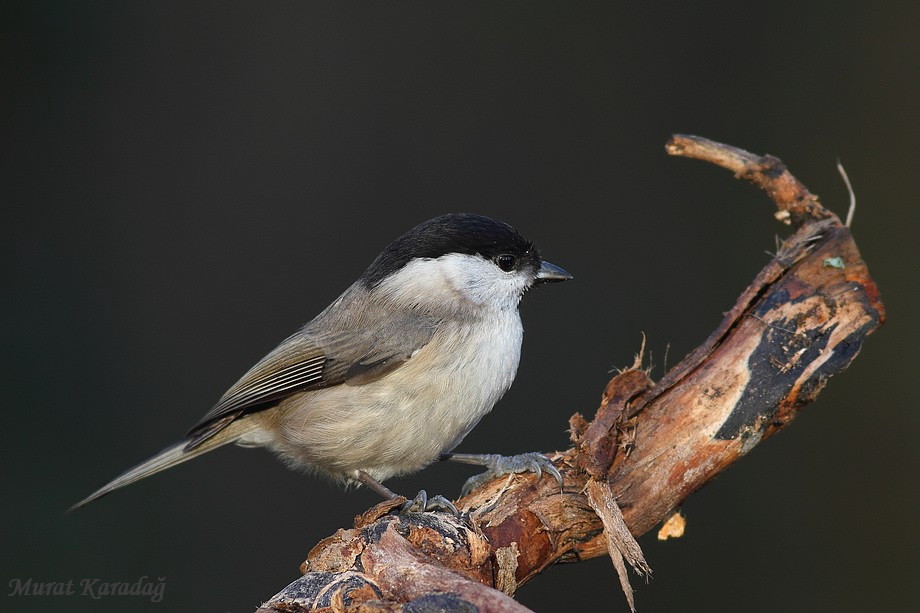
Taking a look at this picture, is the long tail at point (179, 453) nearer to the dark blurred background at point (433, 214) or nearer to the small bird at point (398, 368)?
the small bird at point (398, 368)

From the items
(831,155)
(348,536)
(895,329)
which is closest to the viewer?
(348,536)

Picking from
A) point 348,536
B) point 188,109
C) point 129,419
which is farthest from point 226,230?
point 348,536

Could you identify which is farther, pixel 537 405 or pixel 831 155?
pixel 831 155

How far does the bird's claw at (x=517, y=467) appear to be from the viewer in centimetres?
243

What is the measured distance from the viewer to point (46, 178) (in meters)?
4.96

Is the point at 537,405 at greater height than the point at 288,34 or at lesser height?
lesser

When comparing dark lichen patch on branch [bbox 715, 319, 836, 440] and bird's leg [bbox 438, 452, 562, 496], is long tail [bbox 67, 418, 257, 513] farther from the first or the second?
dark lichen patch on branch [bbox 715, 319, 836, 440]

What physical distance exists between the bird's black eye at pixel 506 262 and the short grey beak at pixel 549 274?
12 centimetres

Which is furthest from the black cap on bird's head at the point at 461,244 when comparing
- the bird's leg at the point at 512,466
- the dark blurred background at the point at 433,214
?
the dark blurred background at the point at 433,214

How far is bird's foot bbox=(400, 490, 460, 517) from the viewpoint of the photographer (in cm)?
231

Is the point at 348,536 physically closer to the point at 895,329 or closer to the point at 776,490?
the point at 776,490

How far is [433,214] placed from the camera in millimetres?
4938

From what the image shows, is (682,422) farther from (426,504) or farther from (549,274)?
(549,274)

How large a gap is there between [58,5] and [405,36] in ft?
6.46
